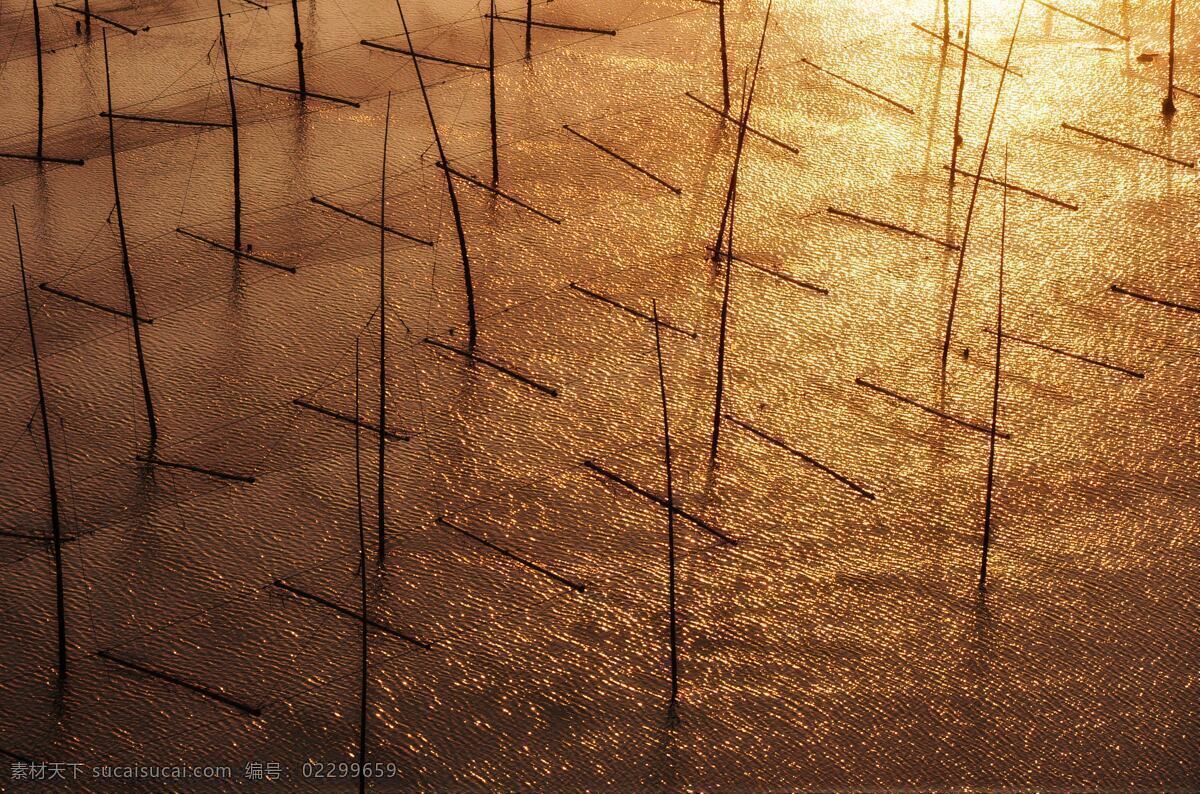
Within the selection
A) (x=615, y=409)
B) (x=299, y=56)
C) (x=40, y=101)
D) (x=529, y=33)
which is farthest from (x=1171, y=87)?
(x=40, y=101)

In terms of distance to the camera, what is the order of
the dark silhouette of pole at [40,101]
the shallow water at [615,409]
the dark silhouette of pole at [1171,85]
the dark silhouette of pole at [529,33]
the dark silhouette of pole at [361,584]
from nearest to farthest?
the dark silhouette of pole at [361,584] → the shallow water at [615,409] → the dark silhouette of pole at [40,101] → the dark silhouette of pole at [1171,85] → the dark silhouette of pole at [529,33]

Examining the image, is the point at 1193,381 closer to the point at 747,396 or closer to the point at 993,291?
the point at 993,291

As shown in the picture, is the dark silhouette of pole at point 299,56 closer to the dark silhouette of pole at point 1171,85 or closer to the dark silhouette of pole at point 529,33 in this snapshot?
the dark silhouette of pole at point 529,33

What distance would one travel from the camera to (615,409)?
15.8 feet

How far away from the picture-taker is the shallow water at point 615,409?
383cm

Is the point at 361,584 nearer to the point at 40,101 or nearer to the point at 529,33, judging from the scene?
the point at 40,101

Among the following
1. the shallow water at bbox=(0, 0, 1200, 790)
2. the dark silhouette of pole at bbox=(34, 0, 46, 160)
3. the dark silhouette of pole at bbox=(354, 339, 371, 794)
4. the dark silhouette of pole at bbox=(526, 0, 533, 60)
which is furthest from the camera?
the dark silhouette of pole at bbox=(526, 0, 533, 60)

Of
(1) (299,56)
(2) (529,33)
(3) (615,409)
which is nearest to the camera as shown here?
(3) (615,409)

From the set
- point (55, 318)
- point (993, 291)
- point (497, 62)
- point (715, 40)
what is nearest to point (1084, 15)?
point (715, 40)

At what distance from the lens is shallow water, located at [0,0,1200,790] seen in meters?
3.83

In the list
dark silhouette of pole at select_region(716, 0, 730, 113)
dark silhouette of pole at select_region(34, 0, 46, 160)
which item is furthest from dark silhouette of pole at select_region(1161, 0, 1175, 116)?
dark silhouette of pole at select_region(34, 0, 46, 160)

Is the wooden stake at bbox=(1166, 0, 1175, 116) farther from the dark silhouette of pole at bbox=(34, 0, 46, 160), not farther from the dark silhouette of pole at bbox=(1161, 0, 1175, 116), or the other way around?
the dark silhouette of pole at bbox=(34, 0, 46, 160)

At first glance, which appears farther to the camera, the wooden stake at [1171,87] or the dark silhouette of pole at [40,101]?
the wooden stake at [1171,87]

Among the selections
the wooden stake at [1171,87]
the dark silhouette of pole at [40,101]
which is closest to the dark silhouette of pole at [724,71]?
the wooden stake at [1171,87]
